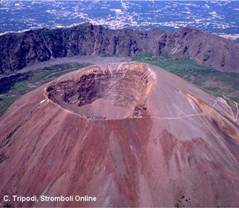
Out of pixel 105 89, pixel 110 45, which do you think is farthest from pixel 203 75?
pixel 105 89

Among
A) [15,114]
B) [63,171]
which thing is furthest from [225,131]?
[15,114]

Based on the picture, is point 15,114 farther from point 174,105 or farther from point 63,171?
point 174,105

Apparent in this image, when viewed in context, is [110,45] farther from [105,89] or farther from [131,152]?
[131,152]

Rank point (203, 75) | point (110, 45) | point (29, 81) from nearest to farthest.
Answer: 1. point (29, 81)
2. point (203, 75)
3. point (110, 45)

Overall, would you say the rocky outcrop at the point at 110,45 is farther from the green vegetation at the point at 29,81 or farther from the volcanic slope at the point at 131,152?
the volcanic slope at the point at 131,152

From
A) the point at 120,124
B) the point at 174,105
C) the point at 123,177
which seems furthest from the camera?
the point at 174,105
